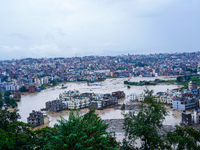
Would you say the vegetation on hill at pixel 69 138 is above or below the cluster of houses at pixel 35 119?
above

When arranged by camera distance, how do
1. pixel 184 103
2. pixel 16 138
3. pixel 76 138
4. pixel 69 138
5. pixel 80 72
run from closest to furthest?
pixel 69 138
pixel 76 138
pixel 16 138
pixel 184 103
pixel 80 72

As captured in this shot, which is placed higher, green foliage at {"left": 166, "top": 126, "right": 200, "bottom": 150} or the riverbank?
green foliage at {"left": 166, "top": 126, "right": 200, "bottom": 150}

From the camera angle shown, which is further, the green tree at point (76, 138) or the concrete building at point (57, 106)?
the concrete building at point (57, 106)

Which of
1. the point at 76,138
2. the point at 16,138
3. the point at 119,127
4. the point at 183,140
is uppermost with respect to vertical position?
the point at 76,138

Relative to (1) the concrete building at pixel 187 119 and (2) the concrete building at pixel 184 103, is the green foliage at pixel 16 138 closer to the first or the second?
(1) the concrete building at pixel 187 119

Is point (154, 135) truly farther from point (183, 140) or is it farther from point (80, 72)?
point (80, 72)

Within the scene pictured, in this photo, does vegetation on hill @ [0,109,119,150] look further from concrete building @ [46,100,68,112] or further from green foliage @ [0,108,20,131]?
concrete building @ [46,100,68,112]

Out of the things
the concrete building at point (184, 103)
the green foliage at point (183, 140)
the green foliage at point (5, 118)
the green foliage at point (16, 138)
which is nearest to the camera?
the green foliage at point (16, 138)

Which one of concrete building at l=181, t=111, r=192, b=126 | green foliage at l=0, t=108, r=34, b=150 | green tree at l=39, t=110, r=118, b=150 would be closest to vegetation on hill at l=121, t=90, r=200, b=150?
green tree at l=39, t=110, r=118, b=150

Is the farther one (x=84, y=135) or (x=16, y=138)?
(x=16, y=138)

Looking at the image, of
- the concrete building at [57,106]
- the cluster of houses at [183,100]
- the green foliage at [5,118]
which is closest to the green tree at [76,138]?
the green foliage at [5,118]

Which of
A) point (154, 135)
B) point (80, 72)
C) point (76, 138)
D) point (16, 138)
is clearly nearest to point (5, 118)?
point (16, 138)

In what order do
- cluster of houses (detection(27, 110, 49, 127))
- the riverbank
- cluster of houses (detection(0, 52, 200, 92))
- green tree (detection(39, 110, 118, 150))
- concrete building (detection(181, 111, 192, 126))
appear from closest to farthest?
1. green tree (detection(39, 110, 118, 150))
2. the riverbank
3. concrete building (detection(181, 111, 192, 126))
4. cluster of houses (detection(27, 110, 49, 127))
5. cluster of houses (detection(0, 52, 200, 92))
